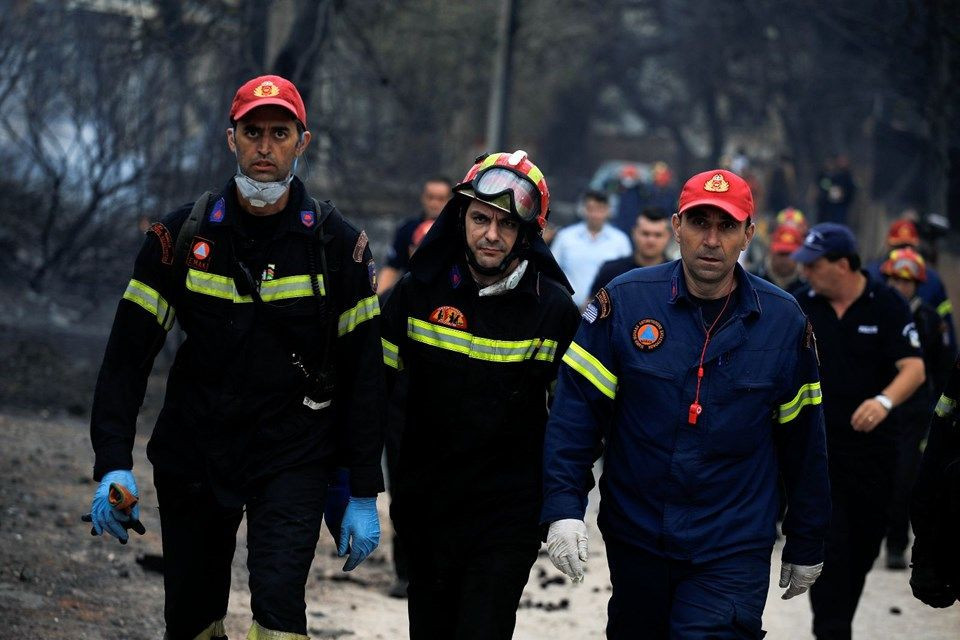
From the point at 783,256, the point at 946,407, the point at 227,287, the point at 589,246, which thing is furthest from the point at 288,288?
the point at 589,246

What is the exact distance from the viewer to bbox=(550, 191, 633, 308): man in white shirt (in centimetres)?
1275

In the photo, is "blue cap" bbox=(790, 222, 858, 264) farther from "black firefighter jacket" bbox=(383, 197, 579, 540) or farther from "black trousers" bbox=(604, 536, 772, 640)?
"black trousers" bbox=(604, 536, 772, 640)

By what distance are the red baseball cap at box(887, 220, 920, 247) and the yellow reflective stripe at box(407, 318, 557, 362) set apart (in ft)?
20.9

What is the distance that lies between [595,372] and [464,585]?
0.86 metres

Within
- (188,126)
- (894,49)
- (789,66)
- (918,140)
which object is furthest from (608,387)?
(789,66)

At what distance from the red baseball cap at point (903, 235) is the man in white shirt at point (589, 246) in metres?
2.54

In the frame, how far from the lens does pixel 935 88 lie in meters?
15.5

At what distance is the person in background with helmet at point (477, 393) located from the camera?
4879 mm

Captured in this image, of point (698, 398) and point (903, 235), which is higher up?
point (903, 235)

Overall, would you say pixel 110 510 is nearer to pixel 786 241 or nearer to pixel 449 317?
pixel 449 317

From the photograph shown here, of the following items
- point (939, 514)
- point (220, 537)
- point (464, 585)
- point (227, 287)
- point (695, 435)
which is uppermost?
point (227, 287)

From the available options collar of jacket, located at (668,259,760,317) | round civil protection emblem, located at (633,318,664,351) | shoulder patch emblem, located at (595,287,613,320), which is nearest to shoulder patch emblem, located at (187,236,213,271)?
shoulder patch emblem, located at (595,287,613,320)

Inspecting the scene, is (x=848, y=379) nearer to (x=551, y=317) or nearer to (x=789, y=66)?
(x=551, y=317)

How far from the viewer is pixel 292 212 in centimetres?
474
